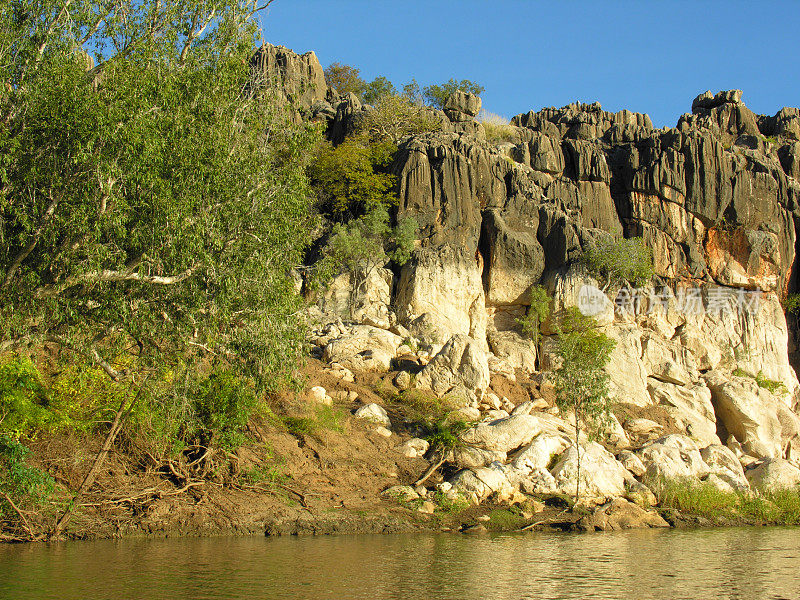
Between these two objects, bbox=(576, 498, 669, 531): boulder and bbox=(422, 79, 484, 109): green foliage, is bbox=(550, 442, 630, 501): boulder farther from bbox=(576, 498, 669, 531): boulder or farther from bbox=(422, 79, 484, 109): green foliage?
bbox=(422, 79, 484, 109): green foliage

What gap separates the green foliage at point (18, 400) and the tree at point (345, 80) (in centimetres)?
4931

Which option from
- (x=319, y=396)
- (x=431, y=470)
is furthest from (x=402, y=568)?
(x=319, y=396)

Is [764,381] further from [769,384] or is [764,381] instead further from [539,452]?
[539,452]

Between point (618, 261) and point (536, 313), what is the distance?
5479 millimetres

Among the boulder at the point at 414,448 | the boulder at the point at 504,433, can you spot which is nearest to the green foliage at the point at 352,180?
the boulder at the point at 504,433

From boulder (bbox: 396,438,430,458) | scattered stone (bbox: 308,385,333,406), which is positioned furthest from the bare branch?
boulder (bbox: 396,438,430,458)

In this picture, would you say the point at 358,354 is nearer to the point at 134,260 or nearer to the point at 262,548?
the point at 262,548

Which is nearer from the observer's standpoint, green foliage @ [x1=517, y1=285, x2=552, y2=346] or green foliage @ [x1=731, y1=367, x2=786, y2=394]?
green foliage @ [x1=517, y1=285, x2=552, y2=346]

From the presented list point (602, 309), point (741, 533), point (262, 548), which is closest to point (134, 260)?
point (262, 548)

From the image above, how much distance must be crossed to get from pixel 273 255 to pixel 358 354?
14213 mm

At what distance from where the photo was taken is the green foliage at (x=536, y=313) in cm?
3769

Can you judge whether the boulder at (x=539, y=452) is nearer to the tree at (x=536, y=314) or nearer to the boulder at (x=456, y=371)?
the boulder at (x=456, y=371)

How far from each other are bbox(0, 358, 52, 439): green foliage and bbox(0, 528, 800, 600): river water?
297 cm

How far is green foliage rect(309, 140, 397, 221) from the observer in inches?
1567
